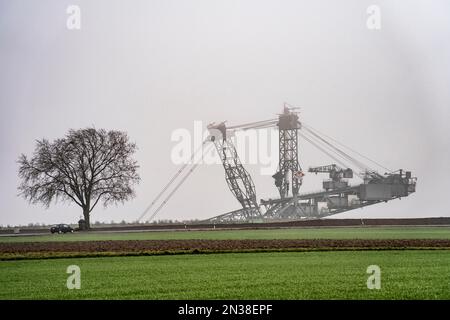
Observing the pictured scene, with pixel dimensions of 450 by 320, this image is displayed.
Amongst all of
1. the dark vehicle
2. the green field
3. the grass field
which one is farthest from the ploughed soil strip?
the dark vehicle

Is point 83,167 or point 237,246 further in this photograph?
point 83,167

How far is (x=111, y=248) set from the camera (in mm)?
39312

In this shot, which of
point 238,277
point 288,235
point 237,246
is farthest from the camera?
point 288,235

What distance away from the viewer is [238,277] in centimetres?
2348

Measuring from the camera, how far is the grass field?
19.3 m

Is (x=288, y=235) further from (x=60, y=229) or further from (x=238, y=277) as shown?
(x=60, y=229)

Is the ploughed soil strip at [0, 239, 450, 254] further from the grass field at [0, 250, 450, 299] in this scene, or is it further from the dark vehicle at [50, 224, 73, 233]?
the dark vehicle at [50, 224, 73, 233]

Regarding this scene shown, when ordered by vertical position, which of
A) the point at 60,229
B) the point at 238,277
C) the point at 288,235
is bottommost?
the point at 238,277

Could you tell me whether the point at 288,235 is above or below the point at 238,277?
above

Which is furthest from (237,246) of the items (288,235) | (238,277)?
(238,277)

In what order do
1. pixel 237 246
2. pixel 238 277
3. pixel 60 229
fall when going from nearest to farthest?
1. pixel 238 277
2. pixel 237 246
3. pixel 60 229

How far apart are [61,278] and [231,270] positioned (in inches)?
252

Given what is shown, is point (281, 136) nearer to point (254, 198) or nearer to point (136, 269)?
point (254, 198)

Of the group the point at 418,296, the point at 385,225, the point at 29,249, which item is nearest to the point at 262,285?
the point at 418,296
